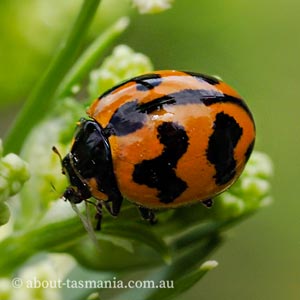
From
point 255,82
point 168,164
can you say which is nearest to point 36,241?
point 168,164

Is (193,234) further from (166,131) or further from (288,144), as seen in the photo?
(288,144)

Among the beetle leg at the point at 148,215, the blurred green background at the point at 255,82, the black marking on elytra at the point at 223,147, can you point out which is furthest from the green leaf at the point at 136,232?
the blurred green background at the point at 255,82

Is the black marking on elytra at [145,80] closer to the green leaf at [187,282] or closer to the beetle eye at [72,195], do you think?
the beetle eye at [72,195]

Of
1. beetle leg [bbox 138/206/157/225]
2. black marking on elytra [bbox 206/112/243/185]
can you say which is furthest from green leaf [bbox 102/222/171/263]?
black marking on elytra [bbox 206/112/243/185]

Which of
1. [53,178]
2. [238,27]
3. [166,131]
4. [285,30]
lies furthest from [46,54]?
[285,30]

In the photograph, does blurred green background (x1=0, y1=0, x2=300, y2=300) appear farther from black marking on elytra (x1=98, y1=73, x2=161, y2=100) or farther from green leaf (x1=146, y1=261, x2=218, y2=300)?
green leaf (x1=146, y1=261, x2=218, y2=300)
